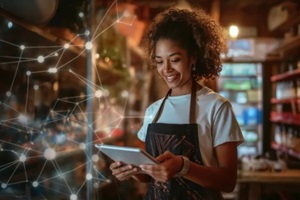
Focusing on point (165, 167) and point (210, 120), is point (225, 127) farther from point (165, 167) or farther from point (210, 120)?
point (165, 167)

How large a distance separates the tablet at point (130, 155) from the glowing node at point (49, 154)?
2.10ft

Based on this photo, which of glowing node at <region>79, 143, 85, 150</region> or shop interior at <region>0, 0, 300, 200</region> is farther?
glowing node at <region>79, 143, 85, 150</region>

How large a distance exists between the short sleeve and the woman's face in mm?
171

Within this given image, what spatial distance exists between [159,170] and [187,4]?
1.48 meters

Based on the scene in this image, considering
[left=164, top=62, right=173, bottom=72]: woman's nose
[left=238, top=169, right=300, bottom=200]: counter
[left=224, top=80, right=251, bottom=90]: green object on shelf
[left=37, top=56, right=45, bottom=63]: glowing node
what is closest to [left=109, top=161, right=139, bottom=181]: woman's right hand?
[left=164, top=62, right=173, bottom=72]: woman's nose

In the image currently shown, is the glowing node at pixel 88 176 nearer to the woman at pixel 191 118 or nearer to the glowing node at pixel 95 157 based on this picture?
the glowing node at pixel 95 157

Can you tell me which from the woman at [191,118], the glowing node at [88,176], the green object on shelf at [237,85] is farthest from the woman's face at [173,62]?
the green object on shelf at [237,85]

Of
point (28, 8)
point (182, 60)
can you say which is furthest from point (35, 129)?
point (182, 60)

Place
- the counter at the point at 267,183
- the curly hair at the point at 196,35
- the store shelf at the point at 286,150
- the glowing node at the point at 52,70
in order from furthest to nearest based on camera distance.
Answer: the store shelf at the point at 286,150
the counter at the point at 267,183
the glowing node at the point at 52,70
the curly hair at the point at 196,35

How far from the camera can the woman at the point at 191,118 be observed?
119 cm

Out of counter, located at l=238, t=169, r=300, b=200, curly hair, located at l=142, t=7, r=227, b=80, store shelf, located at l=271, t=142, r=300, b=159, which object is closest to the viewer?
curly hair, located at l=142, t=7, r=227, b=80

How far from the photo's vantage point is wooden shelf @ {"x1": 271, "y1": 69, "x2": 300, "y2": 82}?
14.9 feet

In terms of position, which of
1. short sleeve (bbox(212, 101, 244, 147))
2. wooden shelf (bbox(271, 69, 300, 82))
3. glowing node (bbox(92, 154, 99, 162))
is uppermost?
wooden shelf (bbox(271, 69, 300, 82))
